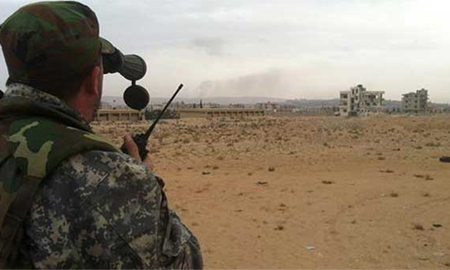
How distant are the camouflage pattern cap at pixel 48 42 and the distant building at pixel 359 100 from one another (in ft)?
344

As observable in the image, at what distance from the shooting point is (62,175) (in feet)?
3.99

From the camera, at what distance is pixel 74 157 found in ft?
4.02

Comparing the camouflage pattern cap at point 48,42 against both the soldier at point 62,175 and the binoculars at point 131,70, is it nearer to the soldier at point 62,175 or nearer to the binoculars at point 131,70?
the soldier at point 62,175

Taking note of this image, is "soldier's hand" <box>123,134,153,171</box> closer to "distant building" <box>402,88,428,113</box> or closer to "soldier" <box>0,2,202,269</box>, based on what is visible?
"soldier" <box>0,2,202,269</box>

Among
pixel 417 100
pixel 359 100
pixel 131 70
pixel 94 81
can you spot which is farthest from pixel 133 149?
pixel 417 100

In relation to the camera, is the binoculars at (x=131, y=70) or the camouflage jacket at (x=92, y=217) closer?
the camouflage jacket at (x=92, y=217)

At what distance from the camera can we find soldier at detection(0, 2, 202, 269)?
120 cm

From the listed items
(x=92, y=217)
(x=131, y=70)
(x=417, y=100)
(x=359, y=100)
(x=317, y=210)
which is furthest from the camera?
(x=417, y=100)

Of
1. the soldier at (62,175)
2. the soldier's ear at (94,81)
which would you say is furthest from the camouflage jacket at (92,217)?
the soldier's ear at (94,81)

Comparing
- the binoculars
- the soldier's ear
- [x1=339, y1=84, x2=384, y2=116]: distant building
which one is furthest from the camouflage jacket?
[x1=339, y1=84, x2=384, y2=116]: distant building

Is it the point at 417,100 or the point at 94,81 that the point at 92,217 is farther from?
the point at 417,100

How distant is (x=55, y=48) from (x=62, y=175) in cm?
Answer: 34

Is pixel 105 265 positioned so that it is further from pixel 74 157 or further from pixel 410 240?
pixel 410 240

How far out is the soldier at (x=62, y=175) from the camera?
120cm
